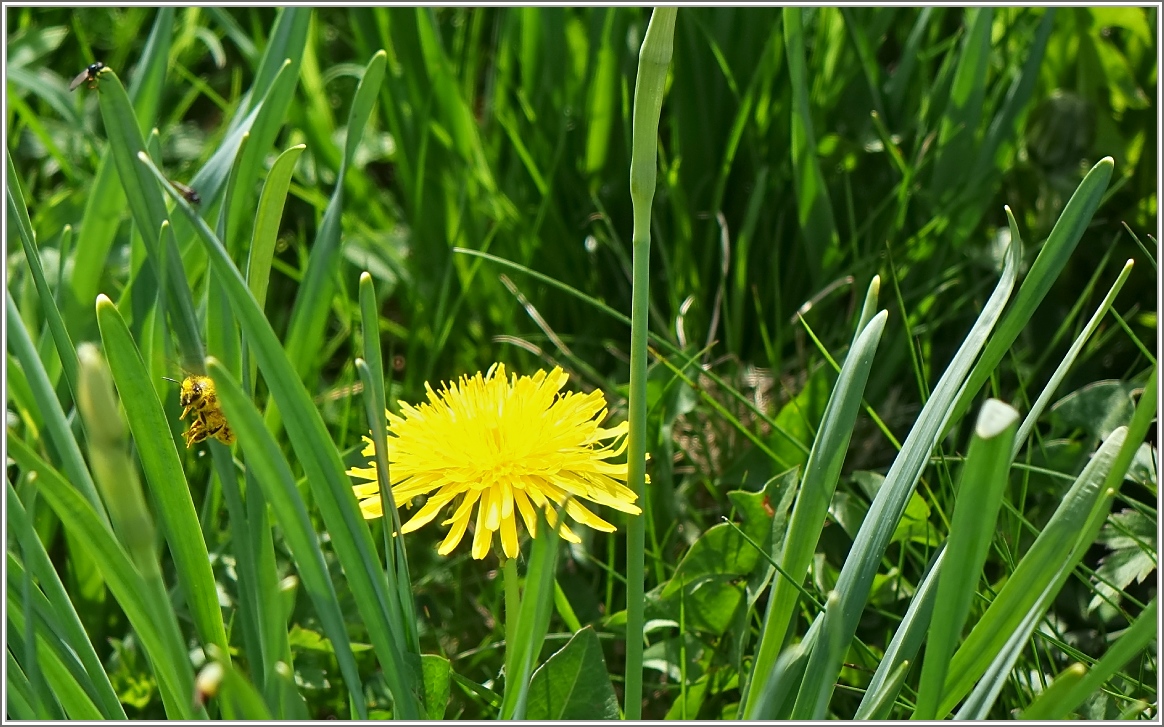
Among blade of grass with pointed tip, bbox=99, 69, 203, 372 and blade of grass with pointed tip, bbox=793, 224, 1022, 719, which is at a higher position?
blade of grass with pointed tip, bbox=99, 69, 203, 372

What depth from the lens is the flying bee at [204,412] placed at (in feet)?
2.39

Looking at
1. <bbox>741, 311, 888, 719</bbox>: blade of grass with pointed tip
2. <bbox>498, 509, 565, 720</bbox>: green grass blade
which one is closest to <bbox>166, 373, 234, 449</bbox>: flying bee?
<bbox>498, 509, 565, 720</bbox>: green grass blade

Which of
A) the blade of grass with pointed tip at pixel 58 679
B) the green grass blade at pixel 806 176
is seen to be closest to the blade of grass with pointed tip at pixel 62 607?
the blade of grass with pointed tip at pixel 58 679

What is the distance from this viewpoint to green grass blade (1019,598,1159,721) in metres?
0.53

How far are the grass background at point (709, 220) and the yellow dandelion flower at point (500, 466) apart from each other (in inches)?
14.6

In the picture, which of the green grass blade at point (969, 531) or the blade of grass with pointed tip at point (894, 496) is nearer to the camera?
→ the green grass blade at point (969, 531)

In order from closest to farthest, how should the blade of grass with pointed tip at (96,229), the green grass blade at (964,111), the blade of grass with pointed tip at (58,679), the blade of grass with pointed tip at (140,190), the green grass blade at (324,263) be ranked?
the blade of grass with pointed tip at (58,679)
the blade of grass with pointed tip at (140,190)
the green grass blade at (324,263)
the blade of grass with pointed tip at (96,229)
the green grass blade at (964,111)

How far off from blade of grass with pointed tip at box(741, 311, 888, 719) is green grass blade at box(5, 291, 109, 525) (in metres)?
0.44

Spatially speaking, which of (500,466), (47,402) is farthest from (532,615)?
(47,402)

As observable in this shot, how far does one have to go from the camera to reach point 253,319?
0.56 m

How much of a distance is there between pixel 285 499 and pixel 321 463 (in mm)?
39

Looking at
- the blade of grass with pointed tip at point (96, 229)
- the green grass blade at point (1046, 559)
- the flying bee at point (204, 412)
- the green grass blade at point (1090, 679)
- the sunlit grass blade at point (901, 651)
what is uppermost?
the blade of grass with pointed tip at point (96, 229)

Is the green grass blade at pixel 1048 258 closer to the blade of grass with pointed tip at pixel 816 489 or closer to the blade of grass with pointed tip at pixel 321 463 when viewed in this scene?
the blade of grass with pointed tip at pixel 816 489

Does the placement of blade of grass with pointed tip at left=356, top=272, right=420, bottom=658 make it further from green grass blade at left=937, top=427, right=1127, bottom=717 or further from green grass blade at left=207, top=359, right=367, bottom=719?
green grass blade at left=937, top=427, right=1127, bottom=717
